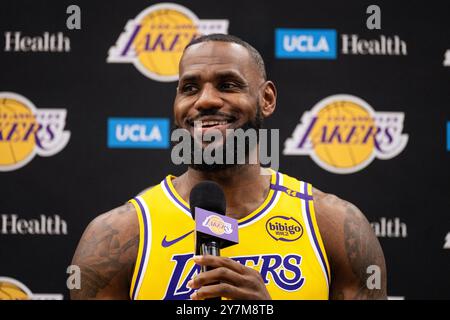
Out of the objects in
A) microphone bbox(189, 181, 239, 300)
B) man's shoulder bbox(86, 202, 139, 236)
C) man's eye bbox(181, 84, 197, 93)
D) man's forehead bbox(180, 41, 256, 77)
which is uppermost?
man's forehead bbox(180, 41, 256, 77)

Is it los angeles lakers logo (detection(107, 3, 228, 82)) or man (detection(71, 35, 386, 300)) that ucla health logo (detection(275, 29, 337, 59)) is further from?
man (detection(71, 35, 386, 300))

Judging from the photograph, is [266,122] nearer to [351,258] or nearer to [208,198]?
→ [351,258]

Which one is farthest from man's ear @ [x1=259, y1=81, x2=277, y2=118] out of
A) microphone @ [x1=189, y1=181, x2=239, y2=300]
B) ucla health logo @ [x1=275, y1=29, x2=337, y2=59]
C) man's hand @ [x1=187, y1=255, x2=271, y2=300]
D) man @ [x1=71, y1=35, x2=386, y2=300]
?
ucla health logo @ [x1=275, y1=29, x2=337, y2=59]

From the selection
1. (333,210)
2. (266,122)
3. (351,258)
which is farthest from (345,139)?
(351,258)

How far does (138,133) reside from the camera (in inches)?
123

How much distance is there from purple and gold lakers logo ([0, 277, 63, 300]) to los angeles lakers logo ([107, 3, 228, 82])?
1036 mm

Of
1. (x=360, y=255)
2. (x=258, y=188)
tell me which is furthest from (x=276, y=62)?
(x=360, y=255)

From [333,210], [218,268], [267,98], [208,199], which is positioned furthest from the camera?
[267,98]

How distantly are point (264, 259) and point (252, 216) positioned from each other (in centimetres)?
14

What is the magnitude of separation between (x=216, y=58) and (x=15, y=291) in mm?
1589

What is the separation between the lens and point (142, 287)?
1.97 metres

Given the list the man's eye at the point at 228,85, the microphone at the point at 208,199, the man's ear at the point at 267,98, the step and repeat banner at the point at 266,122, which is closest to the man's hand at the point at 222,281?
the microphone at the point at 208,199

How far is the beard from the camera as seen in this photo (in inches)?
79.8
